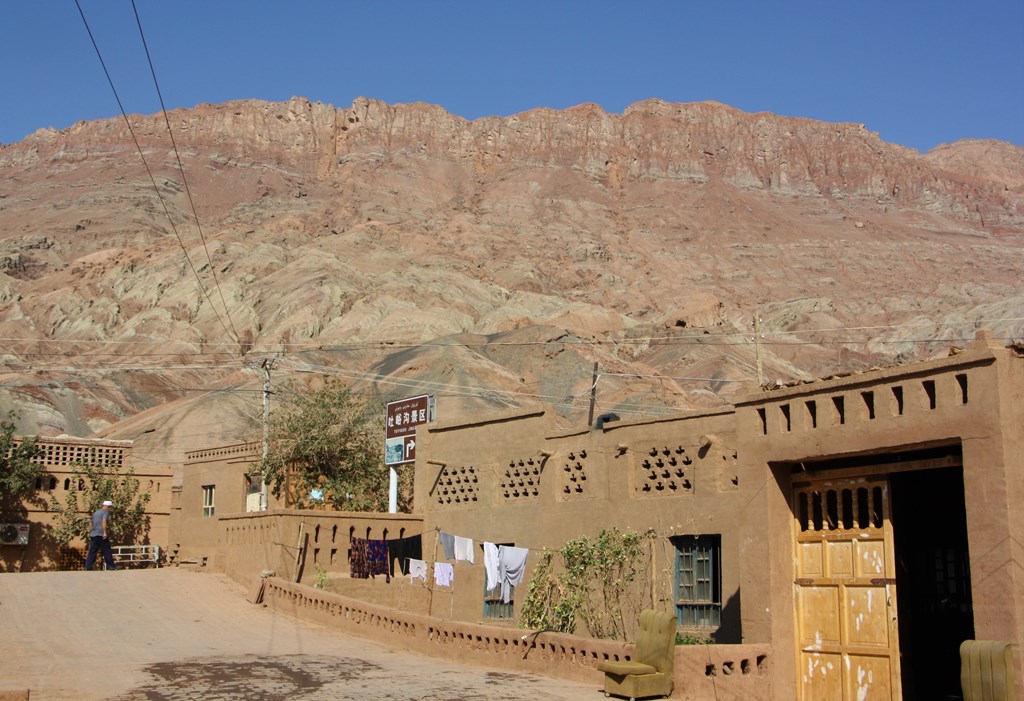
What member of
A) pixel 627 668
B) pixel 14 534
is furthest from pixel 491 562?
pixel 14 534

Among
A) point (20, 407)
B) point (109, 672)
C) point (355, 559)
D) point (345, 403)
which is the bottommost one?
point (109, 672)

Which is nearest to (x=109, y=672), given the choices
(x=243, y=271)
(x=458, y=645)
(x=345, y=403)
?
(x=458, y=645)

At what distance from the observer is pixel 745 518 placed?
1381cm

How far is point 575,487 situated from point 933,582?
318 inches

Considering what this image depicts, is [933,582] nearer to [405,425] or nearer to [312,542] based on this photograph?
[312,542]

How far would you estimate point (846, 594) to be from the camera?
13.1 m

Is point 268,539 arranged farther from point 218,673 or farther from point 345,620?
point 218,673

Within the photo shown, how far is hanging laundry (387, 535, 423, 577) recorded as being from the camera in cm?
2503

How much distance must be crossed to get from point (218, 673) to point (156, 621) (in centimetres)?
642

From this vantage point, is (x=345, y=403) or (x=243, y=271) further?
(x=243, y=271)

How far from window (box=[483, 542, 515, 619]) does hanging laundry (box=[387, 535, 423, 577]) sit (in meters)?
2.63

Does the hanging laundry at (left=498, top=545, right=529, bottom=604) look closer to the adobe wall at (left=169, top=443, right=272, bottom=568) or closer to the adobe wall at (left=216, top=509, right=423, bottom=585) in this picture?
the adobe wall at (left=216, top=509, right=423, bottom=585)

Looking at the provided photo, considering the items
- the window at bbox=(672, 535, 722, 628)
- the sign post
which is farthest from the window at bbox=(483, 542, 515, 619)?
the sign post

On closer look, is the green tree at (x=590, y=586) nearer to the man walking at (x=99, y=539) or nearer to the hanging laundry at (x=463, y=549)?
the hanging laundry at (x=463, y=549)
